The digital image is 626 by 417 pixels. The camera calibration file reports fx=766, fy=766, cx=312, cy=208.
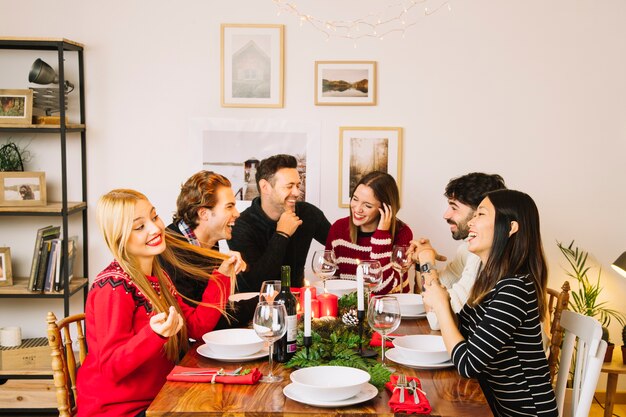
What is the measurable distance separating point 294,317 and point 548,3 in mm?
2811

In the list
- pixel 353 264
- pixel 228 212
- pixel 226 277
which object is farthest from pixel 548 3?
pixel 226 277

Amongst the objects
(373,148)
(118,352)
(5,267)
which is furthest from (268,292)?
(5,267)

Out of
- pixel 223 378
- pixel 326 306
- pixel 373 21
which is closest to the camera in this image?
pixel 223 378

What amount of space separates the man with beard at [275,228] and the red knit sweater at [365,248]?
0.62ft

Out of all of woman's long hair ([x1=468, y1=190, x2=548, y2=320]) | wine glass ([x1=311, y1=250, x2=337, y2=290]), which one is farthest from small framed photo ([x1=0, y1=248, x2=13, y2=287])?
woman's long hair ([x1=468, y1=190, x2=548, y2=320])

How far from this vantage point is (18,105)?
13.4 feet

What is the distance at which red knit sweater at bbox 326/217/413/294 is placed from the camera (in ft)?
12.0

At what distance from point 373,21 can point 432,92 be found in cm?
52

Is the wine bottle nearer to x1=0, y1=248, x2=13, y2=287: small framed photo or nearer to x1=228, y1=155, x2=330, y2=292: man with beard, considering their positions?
x1=228, y1=155, x2=330, y2=292: man with beard

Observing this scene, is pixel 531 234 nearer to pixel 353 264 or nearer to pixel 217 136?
pixel 353 264

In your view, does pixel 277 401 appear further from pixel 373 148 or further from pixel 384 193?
pixel 373 148

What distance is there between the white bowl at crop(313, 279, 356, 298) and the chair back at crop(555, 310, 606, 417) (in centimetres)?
94

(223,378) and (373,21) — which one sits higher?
(373,21)

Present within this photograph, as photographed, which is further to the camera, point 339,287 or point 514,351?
point 339,287
